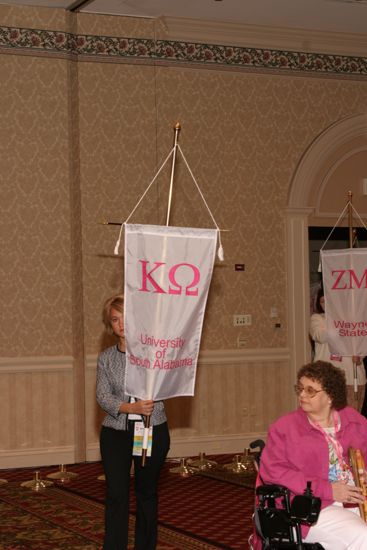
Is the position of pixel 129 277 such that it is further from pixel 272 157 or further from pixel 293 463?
pixel 272 157

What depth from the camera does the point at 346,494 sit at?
14.4 ft

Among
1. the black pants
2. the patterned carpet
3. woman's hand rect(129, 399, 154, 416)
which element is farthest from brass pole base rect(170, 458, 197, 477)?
woman's hand rect(129, 399, 154, 416)

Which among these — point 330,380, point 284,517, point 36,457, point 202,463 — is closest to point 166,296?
point 330,380

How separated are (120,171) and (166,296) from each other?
4.60 meters

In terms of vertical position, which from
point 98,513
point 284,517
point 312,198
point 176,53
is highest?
point 176,53

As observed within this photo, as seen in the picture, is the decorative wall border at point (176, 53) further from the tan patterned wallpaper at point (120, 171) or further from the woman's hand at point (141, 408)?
the woman's hand at point (141, 408)

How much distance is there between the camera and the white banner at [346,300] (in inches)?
342

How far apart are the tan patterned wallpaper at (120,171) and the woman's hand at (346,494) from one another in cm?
537

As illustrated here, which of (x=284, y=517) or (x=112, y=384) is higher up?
(x=112, y=384)

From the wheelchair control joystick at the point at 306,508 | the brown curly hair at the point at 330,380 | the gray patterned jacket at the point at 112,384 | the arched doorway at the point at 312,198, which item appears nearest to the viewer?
the wheelchair control joystick at the point at 306,508

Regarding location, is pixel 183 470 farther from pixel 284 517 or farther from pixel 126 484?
pixel 284 517

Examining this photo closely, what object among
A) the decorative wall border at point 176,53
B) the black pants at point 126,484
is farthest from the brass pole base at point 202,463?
the black pants at point 126,484

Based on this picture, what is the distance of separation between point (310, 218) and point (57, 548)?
5.37 meters

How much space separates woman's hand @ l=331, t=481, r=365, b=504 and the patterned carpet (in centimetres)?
187
